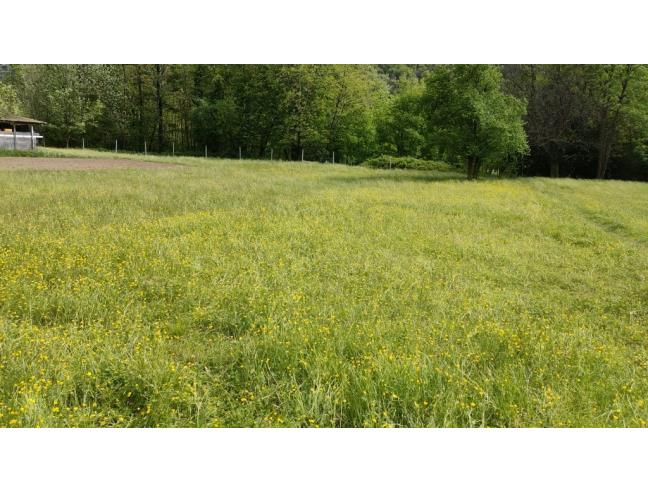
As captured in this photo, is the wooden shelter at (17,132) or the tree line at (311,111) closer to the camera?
the wooden shelter at (17,132)

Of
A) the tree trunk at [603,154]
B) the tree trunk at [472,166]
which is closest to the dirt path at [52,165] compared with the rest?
the tree trunk at [472,166]

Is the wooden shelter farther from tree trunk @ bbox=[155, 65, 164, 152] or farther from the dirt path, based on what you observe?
tree trunk @ bbox=[155, 65, 164, 152]

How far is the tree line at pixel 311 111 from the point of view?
131 feet

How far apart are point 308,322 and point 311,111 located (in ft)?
157

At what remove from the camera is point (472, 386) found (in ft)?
14.2

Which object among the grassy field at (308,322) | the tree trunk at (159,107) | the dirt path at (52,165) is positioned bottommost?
the grassy field at (308,322)

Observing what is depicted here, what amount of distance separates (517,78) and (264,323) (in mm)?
44868

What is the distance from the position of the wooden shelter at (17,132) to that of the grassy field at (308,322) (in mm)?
33350

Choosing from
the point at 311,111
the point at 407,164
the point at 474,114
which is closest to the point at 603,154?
the point at 407,164

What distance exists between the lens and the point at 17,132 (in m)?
40.6

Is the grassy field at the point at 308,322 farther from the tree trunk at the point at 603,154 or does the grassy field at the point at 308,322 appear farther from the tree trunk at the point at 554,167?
the tree trunk at the point at 603,154

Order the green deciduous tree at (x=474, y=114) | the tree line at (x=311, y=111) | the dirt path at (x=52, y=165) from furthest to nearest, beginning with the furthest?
the tree line at (x=311, y=111), the green deciduous tree at (x=474, y=114), the dirt path at (x=52, y=165)

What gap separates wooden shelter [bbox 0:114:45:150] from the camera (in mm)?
39000
